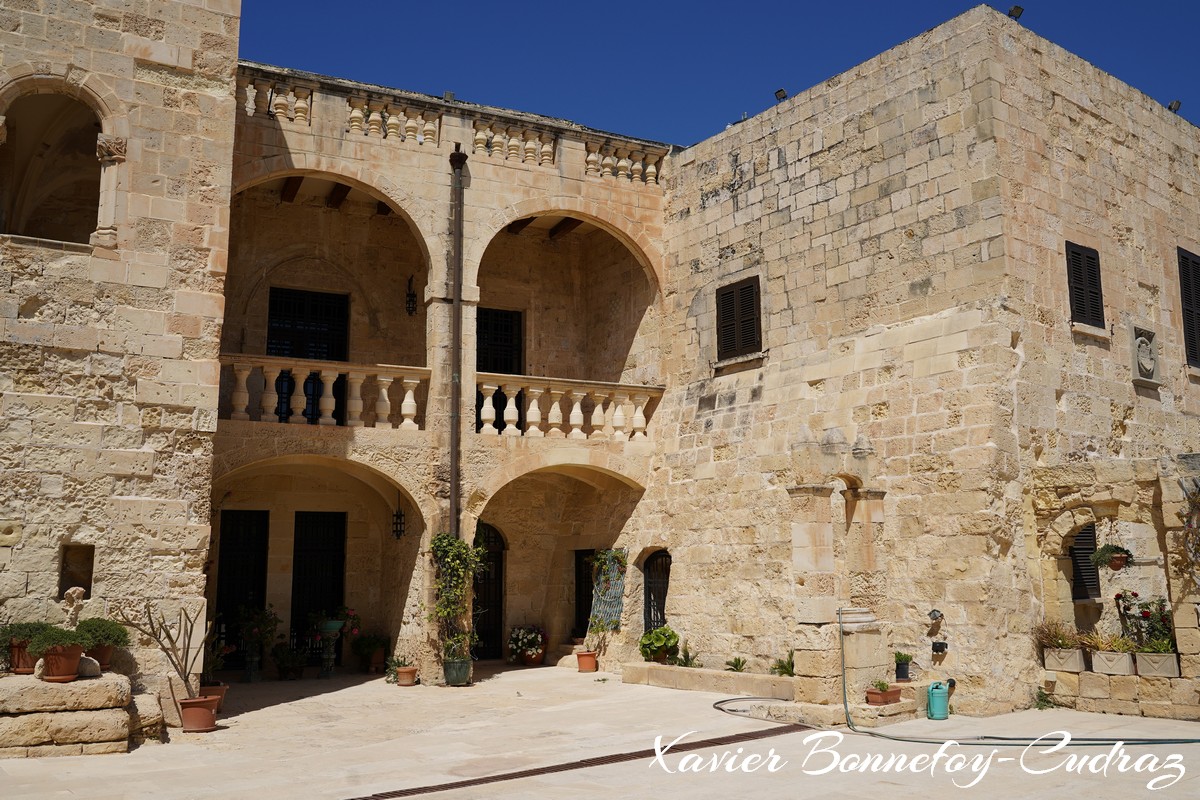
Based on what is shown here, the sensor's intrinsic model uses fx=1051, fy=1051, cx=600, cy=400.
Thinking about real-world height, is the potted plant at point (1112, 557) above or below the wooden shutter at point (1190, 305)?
below

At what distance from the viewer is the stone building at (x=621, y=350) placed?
9.12 metres

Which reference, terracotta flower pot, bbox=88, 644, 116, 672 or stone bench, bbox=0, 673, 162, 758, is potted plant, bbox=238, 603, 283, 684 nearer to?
terracotta flower pot, bbox=88, 644, 116, 672

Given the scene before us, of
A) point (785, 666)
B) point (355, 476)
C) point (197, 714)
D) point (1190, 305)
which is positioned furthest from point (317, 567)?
point (1190, 305)

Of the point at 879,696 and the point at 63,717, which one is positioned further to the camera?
the point at 879,696

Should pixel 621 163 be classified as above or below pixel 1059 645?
above

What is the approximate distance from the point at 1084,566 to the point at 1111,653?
1631 millimetres

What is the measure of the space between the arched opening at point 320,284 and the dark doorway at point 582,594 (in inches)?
138

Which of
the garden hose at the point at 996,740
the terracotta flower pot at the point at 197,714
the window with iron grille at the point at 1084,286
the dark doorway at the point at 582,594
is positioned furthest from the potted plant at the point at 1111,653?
the terracotta flower pot at the point at 197,714

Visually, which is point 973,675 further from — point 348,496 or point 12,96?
point 12,96

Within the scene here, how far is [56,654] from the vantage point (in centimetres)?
788

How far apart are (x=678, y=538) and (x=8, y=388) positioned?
24.3 feet

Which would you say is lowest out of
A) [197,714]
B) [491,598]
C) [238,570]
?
[197,714]

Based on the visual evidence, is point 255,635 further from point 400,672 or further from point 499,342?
point 499,342

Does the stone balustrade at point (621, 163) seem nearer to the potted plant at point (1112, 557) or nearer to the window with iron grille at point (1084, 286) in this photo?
the window with iron grille at point (1084, 286)
